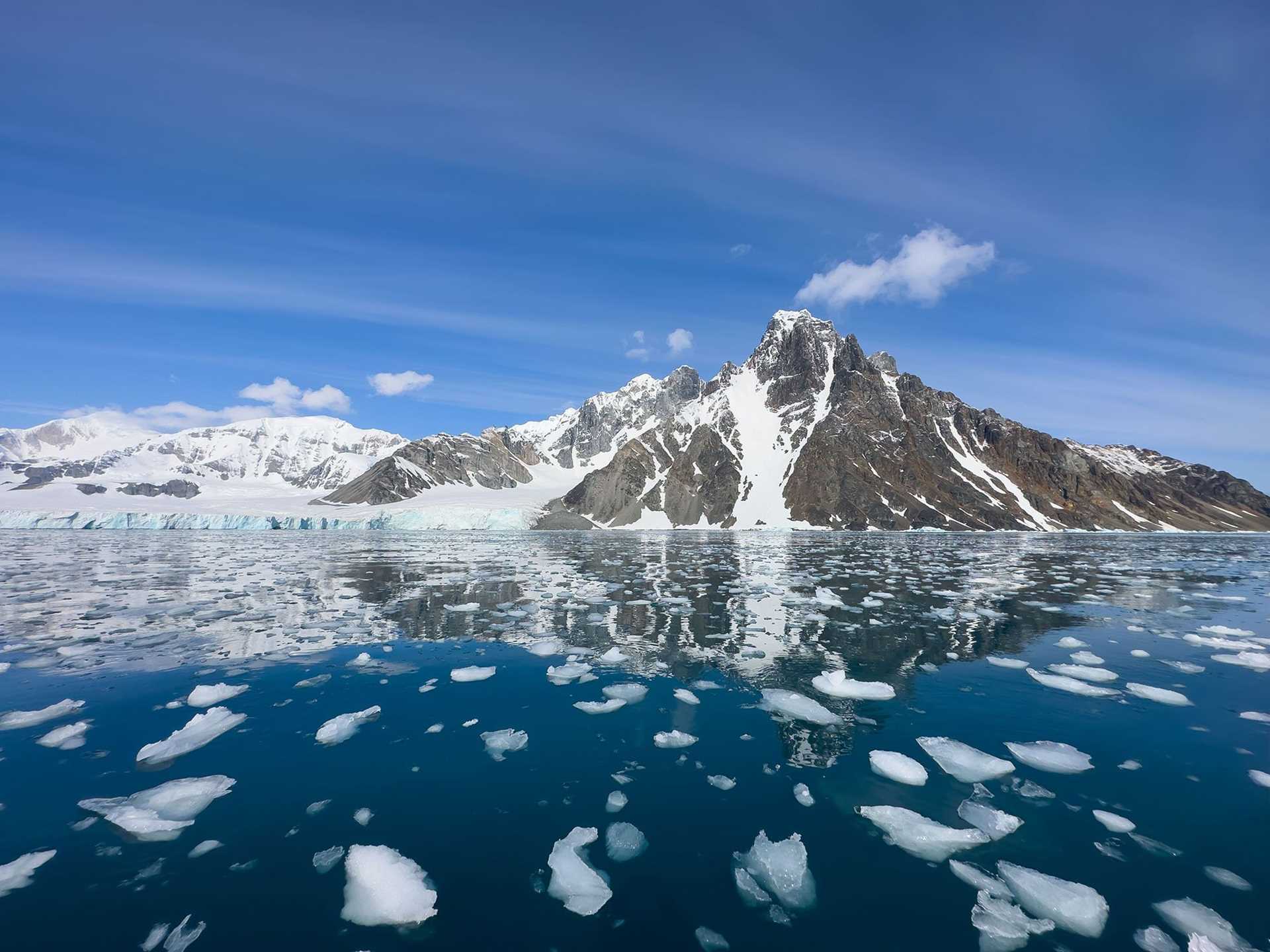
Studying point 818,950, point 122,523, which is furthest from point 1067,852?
point 122,523

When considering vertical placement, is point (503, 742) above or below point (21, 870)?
below

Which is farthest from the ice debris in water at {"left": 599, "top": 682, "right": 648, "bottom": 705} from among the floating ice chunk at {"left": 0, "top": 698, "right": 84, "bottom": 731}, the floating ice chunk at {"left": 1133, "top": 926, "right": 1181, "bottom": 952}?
the floating ice chunk at {"left": 0, "top": 698, "right": 84, "bottom": 731}

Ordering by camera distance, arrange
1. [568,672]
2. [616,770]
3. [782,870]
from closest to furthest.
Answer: [782,870], [616,770], [568,672]

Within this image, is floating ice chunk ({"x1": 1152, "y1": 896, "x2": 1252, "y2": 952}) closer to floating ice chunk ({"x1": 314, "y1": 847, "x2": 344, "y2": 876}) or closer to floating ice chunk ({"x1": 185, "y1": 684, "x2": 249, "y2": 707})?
floating ice chunk ({"x1": 314, "y1": 847, "x2": 344, "y2": 876})

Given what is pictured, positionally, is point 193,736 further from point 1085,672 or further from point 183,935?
point 1085,672

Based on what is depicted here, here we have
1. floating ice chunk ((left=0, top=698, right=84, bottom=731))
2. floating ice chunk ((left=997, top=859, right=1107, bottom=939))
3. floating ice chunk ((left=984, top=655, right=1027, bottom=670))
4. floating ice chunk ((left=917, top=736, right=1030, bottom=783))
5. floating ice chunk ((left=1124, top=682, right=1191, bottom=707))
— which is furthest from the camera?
floating ice chunk ((left=984, top=655, right=1027, bottom=670))

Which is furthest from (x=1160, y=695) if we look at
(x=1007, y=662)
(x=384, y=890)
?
(x=384, y=890)

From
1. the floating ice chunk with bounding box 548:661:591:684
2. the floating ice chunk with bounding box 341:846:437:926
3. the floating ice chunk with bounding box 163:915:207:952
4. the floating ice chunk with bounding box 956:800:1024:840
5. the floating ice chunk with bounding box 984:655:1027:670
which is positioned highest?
the floating ice chunk with bounding box 163:915:207:952

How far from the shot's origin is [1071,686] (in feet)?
46.4

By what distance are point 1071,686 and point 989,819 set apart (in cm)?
820

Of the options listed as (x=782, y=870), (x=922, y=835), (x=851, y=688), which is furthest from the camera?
(x=851, y=688)

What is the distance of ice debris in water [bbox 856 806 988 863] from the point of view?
7621 mm

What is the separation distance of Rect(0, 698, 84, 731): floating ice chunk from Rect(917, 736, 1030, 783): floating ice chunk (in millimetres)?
17690

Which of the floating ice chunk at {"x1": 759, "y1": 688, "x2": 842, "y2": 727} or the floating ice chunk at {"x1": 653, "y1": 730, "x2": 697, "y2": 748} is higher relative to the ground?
the floating ice chunk at {"x1": 759, "y1": 688, "x2": 842, "y2": 727}
